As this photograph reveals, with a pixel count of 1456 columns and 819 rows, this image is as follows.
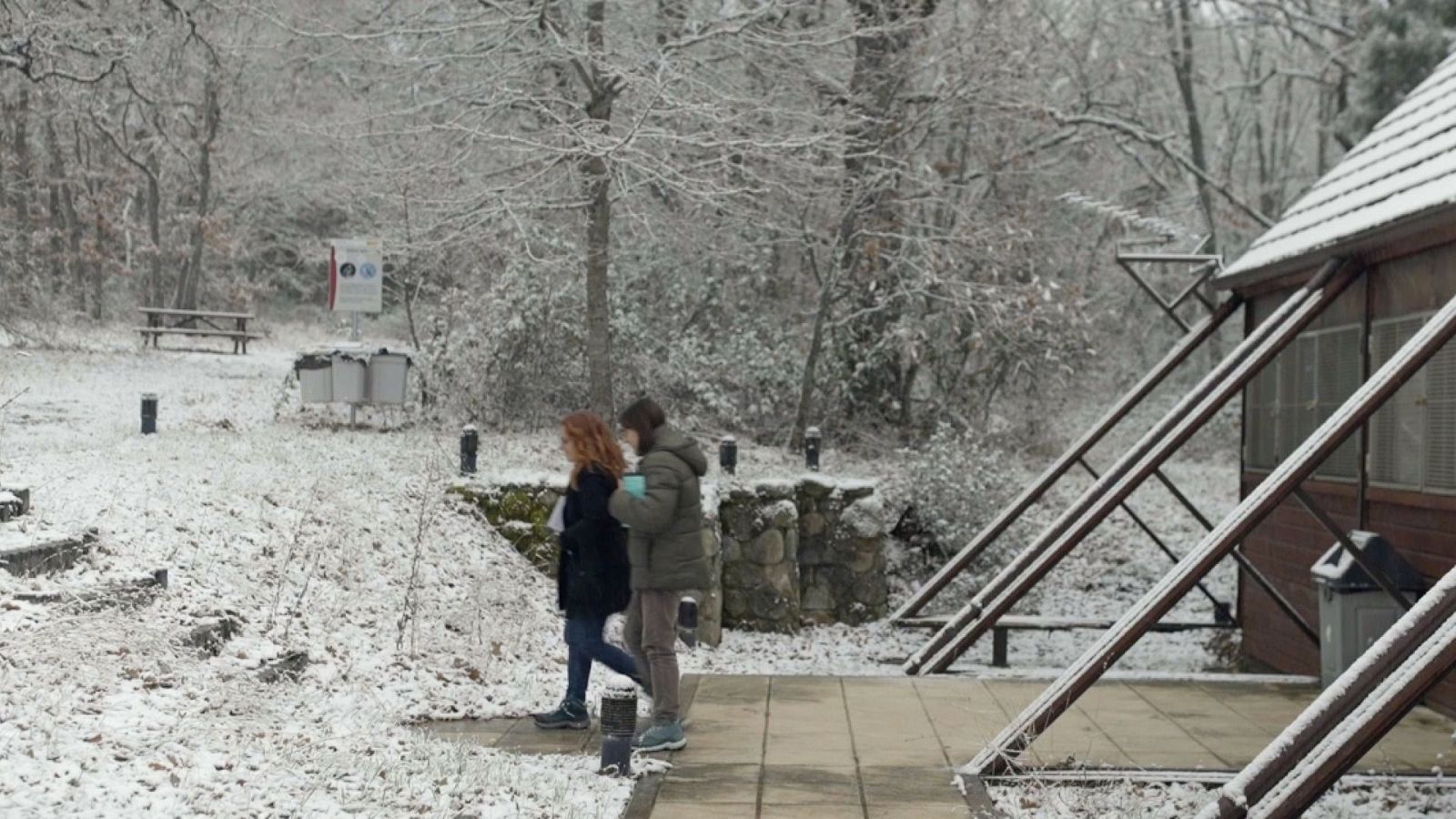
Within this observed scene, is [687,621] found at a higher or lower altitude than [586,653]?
lower

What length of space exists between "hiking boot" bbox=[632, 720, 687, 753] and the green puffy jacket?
756 mm

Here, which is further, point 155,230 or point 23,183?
point 155,230

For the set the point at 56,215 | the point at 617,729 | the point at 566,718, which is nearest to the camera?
the point at 617,729

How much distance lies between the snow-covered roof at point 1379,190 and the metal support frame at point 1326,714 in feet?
11.5

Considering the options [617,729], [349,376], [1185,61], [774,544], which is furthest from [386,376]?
[1185,61]

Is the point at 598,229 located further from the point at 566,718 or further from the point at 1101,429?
the point at 566,718

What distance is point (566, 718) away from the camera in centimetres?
876

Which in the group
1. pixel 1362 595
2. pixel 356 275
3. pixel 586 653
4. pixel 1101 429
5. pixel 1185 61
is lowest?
pixel 586 653

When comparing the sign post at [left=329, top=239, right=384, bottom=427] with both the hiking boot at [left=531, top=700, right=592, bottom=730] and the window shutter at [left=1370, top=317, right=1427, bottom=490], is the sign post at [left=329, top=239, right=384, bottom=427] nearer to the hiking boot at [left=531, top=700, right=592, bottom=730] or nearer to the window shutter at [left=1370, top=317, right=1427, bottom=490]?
the hiking boot at [left=531, top=700, right=592, bottom=730]

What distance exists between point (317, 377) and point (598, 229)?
372 centimetres

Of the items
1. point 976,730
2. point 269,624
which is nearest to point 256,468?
point 269,624

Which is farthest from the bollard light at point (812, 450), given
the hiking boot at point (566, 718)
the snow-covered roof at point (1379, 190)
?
the hiking boot at point (566, 718)

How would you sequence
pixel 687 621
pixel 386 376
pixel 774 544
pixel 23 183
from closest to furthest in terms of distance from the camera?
1. pixel 687 621
2. pixel 774 544
3. pixel 386 376
4. pixel 23 183

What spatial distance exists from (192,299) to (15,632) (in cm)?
2556
